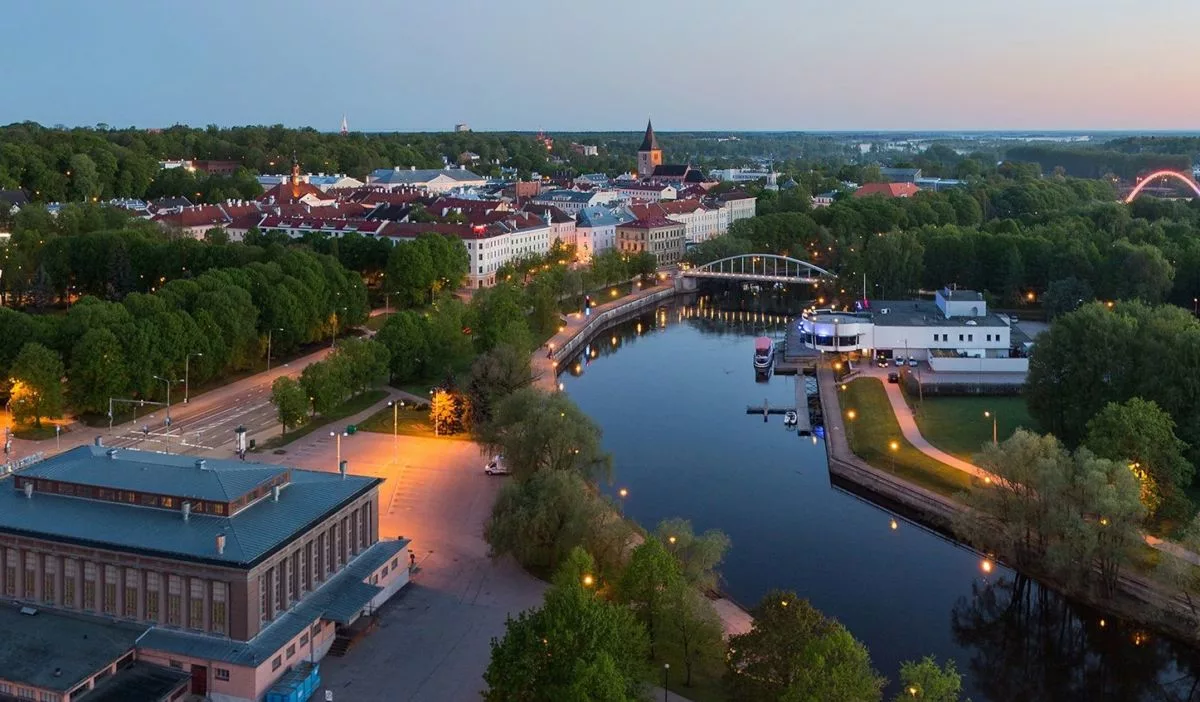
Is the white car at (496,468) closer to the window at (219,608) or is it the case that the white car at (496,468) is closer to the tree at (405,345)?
the tree at (405,345)

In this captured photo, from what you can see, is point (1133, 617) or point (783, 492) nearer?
point (1133, 617)

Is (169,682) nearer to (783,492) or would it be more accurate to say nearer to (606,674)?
(606,674)

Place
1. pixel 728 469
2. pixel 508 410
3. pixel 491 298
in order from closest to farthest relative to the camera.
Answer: pixel 508 410
pixel 728 469
pixel 491 298

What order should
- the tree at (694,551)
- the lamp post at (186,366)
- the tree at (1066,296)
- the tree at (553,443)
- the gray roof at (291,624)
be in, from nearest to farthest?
the gray roof at (291,624)
the tree at (694,551)
the tree at (553,443)
the lamp post at (186,366)
the tree at (1066,296)

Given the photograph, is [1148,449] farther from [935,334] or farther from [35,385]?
[35,385]

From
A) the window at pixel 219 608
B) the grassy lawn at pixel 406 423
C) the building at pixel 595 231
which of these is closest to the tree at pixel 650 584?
the window at pixel 219 608

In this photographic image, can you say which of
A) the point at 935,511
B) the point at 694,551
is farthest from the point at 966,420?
the point at 694,551

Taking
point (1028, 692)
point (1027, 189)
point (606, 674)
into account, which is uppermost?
point (1027, 189)

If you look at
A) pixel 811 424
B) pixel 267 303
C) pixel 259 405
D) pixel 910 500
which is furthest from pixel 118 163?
pixel 910 500
